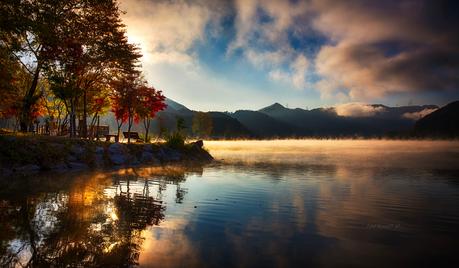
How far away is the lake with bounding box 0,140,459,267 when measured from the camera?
815 cm

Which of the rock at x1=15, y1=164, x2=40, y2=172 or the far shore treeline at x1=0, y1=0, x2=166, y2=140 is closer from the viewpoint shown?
the rock at x1=15, y1=164, x2=40, y2=172

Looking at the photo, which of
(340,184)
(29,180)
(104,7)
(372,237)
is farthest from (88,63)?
(372,237)

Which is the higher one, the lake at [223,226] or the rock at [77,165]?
the rock at [77,165]

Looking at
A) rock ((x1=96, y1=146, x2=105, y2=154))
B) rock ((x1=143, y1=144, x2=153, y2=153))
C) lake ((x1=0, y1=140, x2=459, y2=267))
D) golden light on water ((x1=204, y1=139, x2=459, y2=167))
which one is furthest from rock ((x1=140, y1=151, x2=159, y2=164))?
lake ((x1=0, y1=140, x2=459, y2=267))

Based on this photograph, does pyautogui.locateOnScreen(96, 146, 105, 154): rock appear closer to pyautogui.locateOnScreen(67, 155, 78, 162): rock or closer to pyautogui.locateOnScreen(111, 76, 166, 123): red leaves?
pyautogui.locateOnScreen(67, 155, 78, 162): rock

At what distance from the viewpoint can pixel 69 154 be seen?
29.5 meters

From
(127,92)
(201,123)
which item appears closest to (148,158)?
(127,92)

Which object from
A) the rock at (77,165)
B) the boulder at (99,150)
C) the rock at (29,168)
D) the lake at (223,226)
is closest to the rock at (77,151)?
the rock at (77,165)

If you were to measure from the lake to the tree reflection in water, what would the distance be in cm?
3

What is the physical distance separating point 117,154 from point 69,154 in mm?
6022

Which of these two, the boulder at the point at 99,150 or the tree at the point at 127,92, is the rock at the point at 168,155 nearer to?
the tree at the point at 127,92

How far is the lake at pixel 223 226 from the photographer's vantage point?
8148 millimetres

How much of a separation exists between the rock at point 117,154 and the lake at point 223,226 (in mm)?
13707

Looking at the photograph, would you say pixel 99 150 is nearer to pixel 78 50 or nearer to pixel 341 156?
pixel 78 50
